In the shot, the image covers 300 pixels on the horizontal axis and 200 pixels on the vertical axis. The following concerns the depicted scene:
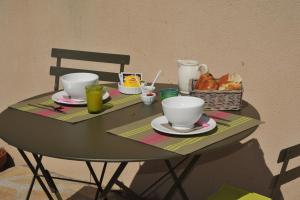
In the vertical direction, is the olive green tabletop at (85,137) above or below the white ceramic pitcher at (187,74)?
below

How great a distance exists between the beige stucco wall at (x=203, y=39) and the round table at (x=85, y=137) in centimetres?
57

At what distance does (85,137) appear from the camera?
176 cm

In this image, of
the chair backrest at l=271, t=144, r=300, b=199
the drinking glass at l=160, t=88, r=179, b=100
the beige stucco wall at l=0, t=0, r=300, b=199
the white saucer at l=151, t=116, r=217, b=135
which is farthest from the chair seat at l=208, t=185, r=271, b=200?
the beige stucco wall at l=0, t=0, r=300, b=199

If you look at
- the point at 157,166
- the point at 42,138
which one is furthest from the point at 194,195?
the point at 42,138

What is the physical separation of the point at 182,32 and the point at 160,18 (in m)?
0.19

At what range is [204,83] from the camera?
82.9 inches

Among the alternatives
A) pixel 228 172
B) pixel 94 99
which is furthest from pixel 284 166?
pixel 228 172

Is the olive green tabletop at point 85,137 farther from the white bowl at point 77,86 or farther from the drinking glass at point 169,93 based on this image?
the white bowl at point 77,86

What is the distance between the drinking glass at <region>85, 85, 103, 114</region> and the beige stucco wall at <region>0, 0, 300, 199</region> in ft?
3.28

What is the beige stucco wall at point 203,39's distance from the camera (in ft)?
8.37

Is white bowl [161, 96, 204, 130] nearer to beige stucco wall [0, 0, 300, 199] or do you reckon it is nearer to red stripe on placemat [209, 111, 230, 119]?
red stripe on placemat [209, 111, 230, 119]

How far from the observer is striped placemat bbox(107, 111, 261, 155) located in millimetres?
1638

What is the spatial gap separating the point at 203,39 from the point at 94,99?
105 cm

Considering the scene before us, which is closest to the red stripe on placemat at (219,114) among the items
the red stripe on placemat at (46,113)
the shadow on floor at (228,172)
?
the red stripe on placemat at (46,113)
